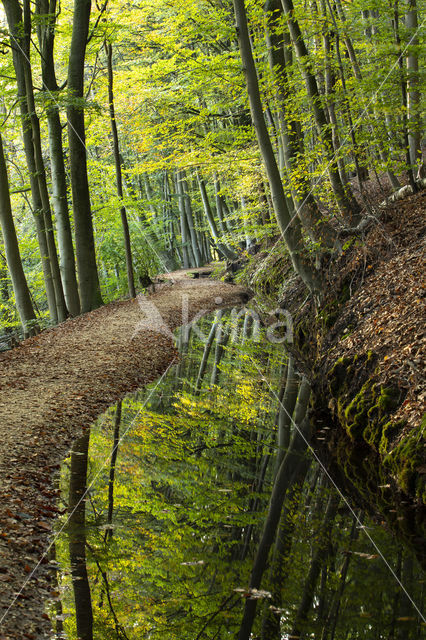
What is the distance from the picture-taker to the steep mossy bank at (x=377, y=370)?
4961mm

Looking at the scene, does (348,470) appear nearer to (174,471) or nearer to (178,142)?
(174,471)

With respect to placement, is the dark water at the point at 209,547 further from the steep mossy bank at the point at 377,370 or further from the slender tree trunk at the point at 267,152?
the slender tree trunk at the point at 267,152

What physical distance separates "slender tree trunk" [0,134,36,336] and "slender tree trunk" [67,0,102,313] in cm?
201

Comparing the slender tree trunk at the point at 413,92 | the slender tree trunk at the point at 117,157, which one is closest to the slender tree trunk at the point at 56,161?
the slender tree trunk at the point at 117,157

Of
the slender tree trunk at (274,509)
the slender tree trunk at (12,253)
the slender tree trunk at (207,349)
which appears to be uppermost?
the slender tree trunk at (12,253)

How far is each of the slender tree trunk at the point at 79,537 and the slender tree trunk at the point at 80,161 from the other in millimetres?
9538

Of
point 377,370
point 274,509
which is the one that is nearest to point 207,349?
point 377,370

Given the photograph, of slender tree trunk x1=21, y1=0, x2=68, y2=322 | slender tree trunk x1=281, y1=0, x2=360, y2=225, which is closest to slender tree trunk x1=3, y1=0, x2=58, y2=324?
slender tree trunk x1=21, y1=0, x2=68, y2=322

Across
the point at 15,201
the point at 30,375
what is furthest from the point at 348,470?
the point at 15,201

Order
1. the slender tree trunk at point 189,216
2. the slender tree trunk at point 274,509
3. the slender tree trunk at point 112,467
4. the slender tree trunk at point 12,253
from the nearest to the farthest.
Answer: the slender tree trunk at point 274,509 < the slender tree trunk at point 112,467 < the slender tree trunk at point 12,253 < the slender tree trunk at point 189,216

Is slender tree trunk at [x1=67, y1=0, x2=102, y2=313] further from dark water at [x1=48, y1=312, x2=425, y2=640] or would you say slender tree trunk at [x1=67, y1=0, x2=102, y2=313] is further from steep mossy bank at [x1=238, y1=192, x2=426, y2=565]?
dark water at [x1=48, y1=312, x2=425, y2=640]

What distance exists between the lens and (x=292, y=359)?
36.8 feet

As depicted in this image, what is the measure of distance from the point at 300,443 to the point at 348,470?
94 cm

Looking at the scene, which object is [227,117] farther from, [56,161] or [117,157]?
[56,161]
